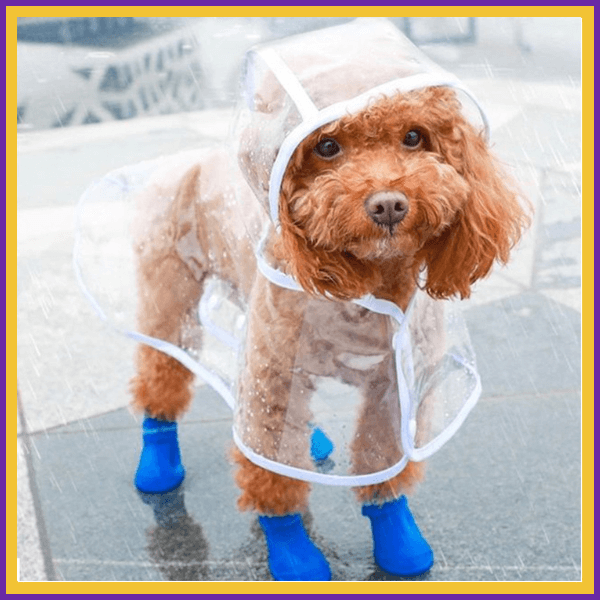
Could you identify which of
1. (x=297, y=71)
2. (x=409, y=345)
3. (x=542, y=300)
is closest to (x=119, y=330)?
(x=409, y=345)

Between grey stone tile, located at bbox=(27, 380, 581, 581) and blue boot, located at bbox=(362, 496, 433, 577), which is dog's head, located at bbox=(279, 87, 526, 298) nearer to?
blue boot, located at bbox=(362, 496, 433, 577)

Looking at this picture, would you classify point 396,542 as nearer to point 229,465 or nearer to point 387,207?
point 229,465

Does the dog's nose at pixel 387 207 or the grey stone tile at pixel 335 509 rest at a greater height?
the dog's nose at pixel 387 207

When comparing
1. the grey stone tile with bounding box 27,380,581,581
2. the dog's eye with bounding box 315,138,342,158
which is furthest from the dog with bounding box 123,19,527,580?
the grey stone tile with bounding box 27,380,581,581

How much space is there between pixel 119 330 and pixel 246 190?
2.48ft

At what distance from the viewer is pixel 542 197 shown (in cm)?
512

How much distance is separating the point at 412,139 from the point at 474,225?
9.4 inches

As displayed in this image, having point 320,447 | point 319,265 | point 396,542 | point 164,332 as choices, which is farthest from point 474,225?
point 164,332

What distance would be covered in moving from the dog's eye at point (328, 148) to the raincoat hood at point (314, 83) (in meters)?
0.05

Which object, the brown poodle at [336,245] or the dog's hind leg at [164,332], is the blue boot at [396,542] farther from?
the dog's hind leg at [164,332]

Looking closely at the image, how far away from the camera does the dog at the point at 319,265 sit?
185cm

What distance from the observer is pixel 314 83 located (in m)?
1.92

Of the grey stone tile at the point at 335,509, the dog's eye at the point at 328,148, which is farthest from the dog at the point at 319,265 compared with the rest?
the grey stone tile at the point at 335,509

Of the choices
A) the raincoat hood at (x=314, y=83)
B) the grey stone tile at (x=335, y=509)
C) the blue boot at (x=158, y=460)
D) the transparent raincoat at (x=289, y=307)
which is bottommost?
the grey stone tile at (x=335, y=509)
